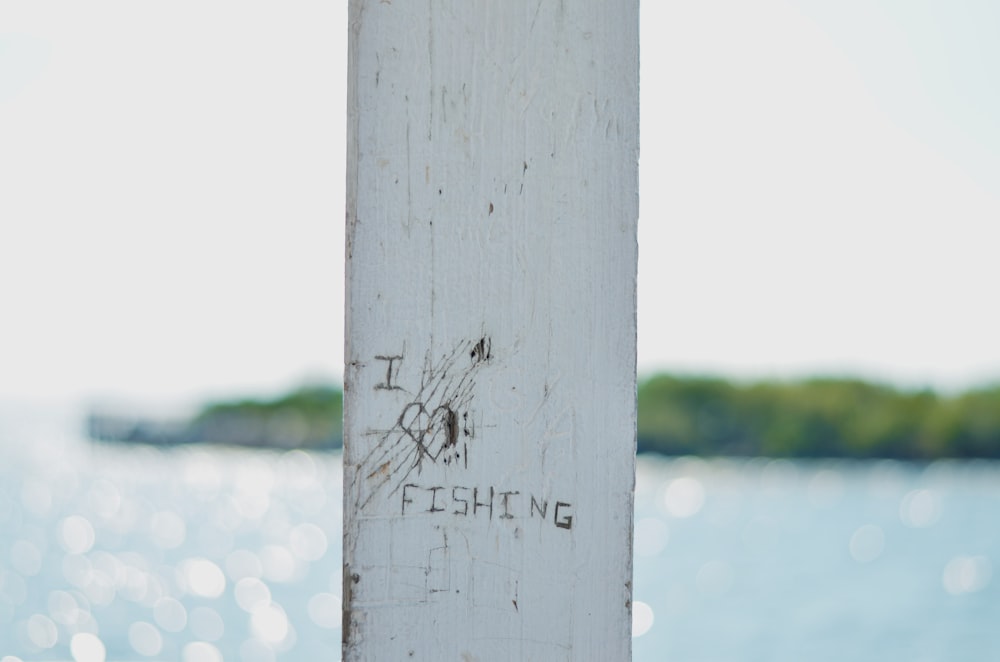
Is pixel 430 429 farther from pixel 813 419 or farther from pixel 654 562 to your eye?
pixel 813 419

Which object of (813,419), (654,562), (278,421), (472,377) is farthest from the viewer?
(278,421)

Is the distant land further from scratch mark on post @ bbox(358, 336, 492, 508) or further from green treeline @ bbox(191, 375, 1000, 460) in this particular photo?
scratch mark on post @ bbox(358, 336, 492, 508)

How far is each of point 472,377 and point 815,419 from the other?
42744 mm

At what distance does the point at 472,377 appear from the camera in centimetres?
63

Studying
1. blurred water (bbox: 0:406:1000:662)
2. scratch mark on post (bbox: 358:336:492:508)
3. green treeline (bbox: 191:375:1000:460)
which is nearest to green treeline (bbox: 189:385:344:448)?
blurred water (bbox: 0:406:1000:662)

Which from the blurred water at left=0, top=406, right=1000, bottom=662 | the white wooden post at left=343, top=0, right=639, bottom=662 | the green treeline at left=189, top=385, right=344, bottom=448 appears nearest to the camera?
the white wooden post at left=343, top=0, right=639, bottom=662

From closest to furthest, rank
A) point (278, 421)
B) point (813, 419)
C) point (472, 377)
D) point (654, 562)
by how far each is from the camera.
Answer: point (472, 377)
point (654, 562)
point (813, 419)
point (278, 421)

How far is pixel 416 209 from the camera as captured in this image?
2.08ft

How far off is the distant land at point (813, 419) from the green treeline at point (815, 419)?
41 millimetres

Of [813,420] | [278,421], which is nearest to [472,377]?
[813,420]

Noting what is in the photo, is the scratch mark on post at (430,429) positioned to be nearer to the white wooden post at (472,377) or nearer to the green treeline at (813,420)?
the white wooden post at (472,377)

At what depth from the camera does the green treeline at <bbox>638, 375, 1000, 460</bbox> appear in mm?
39844

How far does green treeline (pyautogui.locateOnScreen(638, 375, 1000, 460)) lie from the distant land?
4cm

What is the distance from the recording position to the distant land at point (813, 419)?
131 ft
